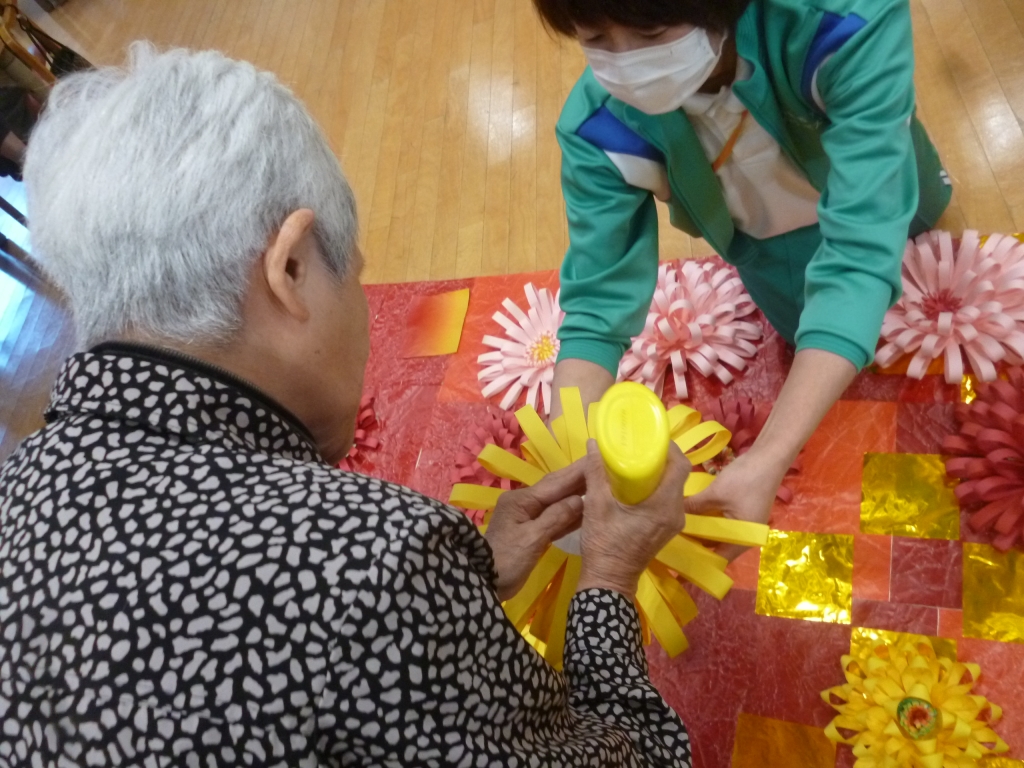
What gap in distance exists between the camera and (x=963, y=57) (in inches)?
74.0

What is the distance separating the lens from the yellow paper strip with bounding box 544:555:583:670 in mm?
1012

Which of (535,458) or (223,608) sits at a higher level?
(223,608)

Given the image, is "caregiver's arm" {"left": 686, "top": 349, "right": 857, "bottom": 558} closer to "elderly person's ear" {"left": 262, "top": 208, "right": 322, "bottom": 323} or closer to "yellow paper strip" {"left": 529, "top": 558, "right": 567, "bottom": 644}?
"yellow paper strip" {"left": 529, "top": 558, "right": 567, "bottom": 644}

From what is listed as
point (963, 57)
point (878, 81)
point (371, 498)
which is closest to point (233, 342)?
point (371, 498)

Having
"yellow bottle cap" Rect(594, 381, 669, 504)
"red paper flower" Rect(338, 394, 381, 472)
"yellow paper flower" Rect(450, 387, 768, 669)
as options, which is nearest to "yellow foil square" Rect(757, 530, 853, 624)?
"yellow paper flower" Rect(450, 387, 768, 669)

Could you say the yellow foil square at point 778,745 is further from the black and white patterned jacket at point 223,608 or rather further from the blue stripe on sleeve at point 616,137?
the blue stripe on sleeve at point 616,137

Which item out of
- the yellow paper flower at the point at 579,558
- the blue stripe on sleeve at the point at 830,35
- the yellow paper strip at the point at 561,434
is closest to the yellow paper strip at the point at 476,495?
the yellow paper flower at the point at 579,558

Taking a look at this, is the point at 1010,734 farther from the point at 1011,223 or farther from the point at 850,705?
the point at 1011,223

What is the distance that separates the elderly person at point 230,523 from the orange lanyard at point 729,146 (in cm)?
56

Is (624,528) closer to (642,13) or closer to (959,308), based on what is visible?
(642,13)

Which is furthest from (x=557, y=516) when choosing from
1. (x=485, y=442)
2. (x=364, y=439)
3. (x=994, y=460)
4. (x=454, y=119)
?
(x=454, y=119)

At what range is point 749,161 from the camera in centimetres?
113

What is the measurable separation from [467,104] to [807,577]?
→ 1821mm

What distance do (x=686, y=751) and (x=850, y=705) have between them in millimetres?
502
